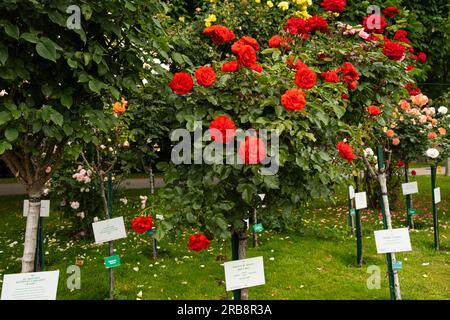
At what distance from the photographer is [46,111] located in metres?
1.98

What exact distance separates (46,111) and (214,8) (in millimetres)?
5197

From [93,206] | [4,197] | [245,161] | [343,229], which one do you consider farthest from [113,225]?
[4,197]

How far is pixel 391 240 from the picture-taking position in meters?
2.98

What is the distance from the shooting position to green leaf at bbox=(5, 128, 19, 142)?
6.40ft

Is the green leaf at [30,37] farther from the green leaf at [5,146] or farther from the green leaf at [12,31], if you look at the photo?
the green leaf at [5,146]

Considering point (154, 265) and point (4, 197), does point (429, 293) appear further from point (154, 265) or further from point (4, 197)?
point (4, 197)

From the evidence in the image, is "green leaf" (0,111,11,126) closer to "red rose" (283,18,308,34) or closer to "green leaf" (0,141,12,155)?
"green leaf" (0,141,12,155)

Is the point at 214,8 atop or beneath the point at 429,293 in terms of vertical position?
atop

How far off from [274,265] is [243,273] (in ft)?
8.53

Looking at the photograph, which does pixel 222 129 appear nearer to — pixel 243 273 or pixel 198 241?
pixel 198 241

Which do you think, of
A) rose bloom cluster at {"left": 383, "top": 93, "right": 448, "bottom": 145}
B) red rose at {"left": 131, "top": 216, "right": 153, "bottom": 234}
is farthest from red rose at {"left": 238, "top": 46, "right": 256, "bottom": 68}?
rose bloom cluster at {"left": 383, "top": 93, "right": 448, "bottom": 145}

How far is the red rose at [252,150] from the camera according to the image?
1.91 metres

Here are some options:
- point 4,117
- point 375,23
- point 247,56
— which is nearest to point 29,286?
point 4,117

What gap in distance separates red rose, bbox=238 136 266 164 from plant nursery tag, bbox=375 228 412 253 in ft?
4.84
